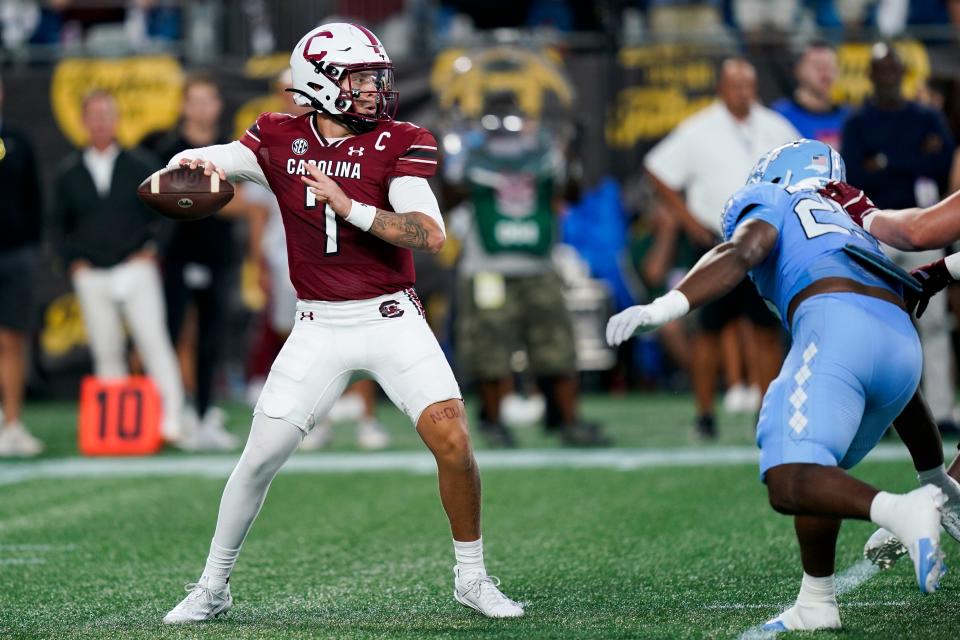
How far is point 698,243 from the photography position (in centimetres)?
880

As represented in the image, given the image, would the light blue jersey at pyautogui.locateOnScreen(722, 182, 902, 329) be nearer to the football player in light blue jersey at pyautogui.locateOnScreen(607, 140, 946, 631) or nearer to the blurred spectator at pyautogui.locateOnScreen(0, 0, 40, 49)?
the football player in light blue jersey at pyautogui.locateOnScreen(607, 140, 946, 631)

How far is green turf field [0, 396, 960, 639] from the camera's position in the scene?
423 centimetres

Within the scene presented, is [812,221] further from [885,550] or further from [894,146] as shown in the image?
[894,146]

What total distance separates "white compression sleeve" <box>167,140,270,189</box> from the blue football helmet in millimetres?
1520

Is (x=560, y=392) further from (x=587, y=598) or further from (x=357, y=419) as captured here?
(x=587, y=598)

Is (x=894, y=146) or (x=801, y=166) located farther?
(x=894, y=146)

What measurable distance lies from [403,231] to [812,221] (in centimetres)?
114

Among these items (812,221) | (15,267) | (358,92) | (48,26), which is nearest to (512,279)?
(15,267)

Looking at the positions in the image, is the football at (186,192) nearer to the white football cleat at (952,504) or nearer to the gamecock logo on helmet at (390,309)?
the gamecock logo on helmet at (390,309)

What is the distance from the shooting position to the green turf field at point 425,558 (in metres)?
4.23

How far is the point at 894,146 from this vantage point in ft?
26.5

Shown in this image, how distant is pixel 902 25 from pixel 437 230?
856 centimetres

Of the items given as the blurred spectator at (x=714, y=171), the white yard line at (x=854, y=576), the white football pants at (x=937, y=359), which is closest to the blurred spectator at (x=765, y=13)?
the blurred spectator at (x=714, y=171)

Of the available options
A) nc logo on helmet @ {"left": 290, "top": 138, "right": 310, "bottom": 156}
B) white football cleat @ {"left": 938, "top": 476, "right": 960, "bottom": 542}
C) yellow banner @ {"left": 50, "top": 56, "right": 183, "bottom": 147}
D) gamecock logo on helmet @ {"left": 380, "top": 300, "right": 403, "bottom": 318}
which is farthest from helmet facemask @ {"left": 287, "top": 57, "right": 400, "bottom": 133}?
yellow banner @ {"left": 50, "top": 56, "right": 183, "bottom": 147}
